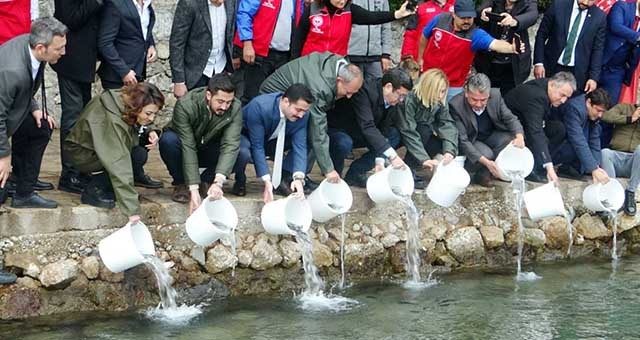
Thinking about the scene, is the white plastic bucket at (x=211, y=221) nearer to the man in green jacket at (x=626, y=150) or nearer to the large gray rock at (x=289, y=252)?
the large gray rock at (x=289, y=252)

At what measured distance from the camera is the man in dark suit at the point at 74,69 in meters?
7.52

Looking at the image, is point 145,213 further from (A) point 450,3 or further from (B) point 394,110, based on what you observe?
(A) point 450,3

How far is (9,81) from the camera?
21.6 feet

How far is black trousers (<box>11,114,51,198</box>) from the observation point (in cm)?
704

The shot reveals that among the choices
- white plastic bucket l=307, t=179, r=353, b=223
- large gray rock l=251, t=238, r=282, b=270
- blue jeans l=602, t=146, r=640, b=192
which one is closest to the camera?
large gray rock l=251, t=238, r=282, b=270

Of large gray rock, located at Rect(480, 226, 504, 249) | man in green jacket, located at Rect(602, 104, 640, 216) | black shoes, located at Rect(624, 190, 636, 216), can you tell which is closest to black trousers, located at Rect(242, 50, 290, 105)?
large gray rock, located at Rect(480, 226, 504, 249)

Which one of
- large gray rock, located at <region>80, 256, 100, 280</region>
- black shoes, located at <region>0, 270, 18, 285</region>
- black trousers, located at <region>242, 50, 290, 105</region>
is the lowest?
black shoes, located at <region>0, 270, 18, 285</region>

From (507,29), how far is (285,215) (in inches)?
110

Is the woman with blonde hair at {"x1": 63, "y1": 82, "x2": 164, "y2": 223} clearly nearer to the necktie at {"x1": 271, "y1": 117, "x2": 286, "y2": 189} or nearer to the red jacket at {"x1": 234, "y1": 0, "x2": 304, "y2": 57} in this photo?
the necktie at {"x1": 271, "y1": 117, "x2": 286, "y2": 189}

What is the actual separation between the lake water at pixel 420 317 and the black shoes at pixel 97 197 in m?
0.72

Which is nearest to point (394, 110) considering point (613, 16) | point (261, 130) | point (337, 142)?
point (337, 142)

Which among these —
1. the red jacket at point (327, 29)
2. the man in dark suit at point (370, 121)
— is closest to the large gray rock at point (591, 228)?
the man in dark suit at point (370, 121)

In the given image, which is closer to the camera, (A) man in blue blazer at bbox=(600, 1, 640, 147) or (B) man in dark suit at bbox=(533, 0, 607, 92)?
(B) man in dark suit at bbox=(533, 0, 607, 92)

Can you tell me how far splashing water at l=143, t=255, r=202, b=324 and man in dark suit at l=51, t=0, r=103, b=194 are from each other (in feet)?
2.90
